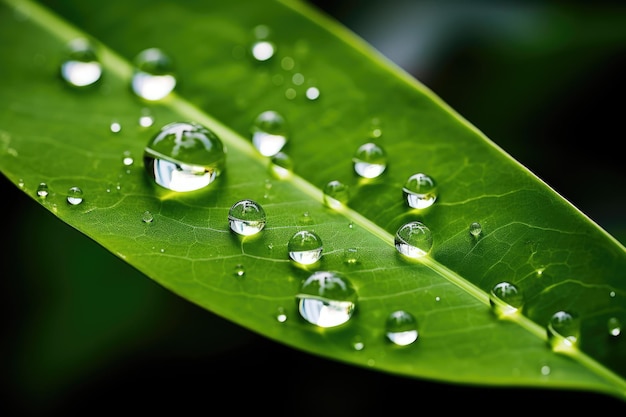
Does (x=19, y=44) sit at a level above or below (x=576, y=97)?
below

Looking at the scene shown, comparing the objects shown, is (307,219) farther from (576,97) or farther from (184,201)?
(576,97)

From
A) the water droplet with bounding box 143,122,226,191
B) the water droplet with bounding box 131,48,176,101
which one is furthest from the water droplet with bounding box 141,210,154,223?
the water droplet with bounding box 131,48,176,101

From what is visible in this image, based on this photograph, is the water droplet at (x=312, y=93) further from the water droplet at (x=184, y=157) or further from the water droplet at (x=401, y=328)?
the water droplet at (x=401, y=328)

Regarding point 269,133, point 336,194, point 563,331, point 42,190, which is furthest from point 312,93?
point 563,331

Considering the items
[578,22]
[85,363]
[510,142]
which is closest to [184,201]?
[85,363]

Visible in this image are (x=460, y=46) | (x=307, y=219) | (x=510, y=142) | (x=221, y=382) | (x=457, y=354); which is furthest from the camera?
(x=460, y=46)

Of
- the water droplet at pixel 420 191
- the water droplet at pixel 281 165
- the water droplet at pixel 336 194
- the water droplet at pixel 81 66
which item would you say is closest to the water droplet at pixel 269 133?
the water droplet at pixel 281 165

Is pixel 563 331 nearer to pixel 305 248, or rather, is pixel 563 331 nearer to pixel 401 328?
pixel 401 328
